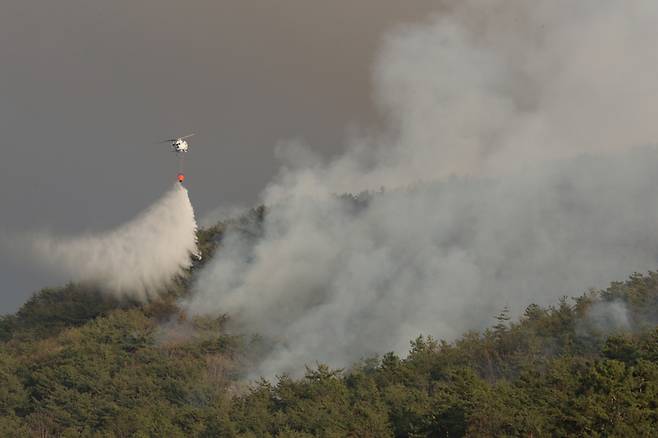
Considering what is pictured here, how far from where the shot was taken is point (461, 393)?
8531 cm

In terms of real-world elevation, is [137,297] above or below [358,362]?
above

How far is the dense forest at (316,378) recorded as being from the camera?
74.6 meters

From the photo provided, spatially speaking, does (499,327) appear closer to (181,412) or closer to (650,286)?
(650,286)

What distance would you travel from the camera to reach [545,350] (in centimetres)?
11469

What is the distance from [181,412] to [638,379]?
52.9 m

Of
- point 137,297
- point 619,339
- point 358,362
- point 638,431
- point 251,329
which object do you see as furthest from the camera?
point 137,297

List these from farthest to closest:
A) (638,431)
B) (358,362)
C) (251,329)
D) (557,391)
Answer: (251,329) < (358,362) < (557,391) < (638,431)

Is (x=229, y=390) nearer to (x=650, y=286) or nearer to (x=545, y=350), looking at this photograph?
(x=545, y=350)

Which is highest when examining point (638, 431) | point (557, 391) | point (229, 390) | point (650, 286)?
point (229, 390)

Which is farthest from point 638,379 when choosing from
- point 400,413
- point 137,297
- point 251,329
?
point 137,297

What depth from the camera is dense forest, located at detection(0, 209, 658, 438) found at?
74.6 meters

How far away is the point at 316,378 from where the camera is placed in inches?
4375

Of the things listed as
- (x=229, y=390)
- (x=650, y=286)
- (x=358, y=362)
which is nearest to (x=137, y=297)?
(x=229, y=390)

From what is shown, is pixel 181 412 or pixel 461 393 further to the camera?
pixel 181 412
